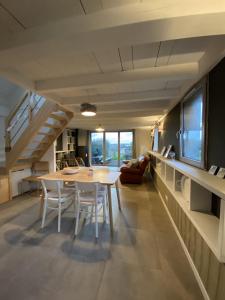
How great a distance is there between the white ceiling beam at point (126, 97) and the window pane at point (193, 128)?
343mm

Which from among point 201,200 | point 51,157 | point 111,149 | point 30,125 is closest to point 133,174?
point 51,157

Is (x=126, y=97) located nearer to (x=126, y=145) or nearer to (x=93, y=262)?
(x=93, y=262)

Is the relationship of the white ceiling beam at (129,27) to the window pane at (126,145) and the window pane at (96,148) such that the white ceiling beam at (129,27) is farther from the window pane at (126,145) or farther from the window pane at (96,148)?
the window pane at (96,148)

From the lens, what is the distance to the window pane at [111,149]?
9633 mm

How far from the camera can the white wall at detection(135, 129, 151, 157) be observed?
9.17 meters

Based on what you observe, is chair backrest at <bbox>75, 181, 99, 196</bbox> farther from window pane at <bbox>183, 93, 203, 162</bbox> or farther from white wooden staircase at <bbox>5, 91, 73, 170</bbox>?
white wooden staircase at <bbox>5, 91, 73, 170</bbox>

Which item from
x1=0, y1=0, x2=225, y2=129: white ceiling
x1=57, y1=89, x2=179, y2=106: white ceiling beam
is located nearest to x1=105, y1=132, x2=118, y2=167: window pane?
x1=57, y1=89, x2=179, y2=106: white ceiling beam

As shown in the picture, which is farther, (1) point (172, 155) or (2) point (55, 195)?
(1) point (172, 155)

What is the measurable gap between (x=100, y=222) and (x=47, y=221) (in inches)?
35.9

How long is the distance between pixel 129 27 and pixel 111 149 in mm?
8654

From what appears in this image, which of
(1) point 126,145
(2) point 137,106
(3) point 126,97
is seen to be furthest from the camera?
(1) point 126,145

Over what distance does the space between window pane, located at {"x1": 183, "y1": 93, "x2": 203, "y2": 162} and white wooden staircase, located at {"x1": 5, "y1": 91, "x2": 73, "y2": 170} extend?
2.42m

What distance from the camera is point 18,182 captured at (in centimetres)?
446

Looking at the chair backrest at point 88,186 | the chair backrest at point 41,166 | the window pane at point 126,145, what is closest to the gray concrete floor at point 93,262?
the chair backrest at point 88,186
